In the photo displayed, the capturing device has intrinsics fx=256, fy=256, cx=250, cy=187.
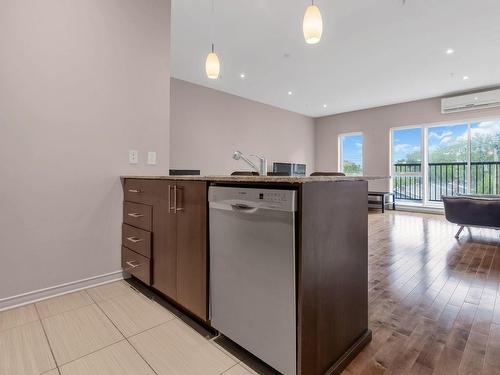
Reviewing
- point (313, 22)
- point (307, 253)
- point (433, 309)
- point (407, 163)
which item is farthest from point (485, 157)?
point (307, 253)

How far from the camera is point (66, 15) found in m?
1.90

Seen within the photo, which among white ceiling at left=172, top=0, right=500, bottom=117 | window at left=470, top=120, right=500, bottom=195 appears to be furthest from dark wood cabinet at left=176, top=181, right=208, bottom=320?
window at left=470, top=120, right=500, bottom=195

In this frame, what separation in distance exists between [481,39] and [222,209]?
4.63 meters

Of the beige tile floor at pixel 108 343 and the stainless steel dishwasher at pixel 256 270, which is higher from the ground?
the stainless steel dishwasher at pixel 256 270

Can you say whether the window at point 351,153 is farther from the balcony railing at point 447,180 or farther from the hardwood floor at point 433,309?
the hardwood floor at point 433,309

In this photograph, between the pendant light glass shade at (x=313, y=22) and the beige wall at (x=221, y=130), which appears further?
the beige wall at (x=221, y=130)

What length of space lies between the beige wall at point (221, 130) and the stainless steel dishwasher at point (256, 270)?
404 cm

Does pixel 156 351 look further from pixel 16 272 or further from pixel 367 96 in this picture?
pixel 367 96

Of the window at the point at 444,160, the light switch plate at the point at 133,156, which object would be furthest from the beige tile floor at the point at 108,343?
the window at the point at 444,160

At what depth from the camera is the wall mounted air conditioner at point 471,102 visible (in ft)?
17.5

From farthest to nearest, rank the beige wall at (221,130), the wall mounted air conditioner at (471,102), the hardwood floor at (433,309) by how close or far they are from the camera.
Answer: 1. the wall mounted air conditioner at (471,102)
2. the beige wall at (221,130)
3. the hardwood floor at (433,309)

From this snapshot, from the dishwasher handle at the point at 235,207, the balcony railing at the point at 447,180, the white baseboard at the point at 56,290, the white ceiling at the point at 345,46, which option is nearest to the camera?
the dishwasher handle at the point at 235,207

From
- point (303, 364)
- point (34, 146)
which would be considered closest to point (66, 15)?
point (34, 146)

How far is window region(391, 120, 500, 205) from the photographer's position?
5.80m
